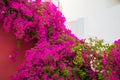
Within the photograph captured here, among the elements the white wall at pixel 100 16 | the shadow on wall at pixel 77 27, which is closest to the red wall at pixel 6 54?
the shadow on wall at pixel 77 27

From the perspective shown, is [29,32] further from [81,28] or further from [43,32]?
[81,28]

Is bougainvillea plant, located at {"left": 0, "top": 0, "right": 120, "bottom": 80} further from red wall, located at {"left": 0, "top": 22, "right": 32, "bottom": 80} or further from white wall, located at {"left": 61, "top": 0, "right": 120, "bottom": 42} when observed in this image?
white wall, located at {"left": 61, "top": 0, "right": 120, "bottom": 42}

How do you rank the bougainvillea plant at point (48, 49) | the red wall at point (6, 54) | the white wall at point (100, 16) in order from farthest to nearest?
the white wall at point (100, 16), the red wall at point (6, 54), the bougainvillea plant at point (48, 49)

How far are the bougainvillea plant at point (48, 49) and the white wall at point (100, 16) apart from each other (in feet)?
12.8

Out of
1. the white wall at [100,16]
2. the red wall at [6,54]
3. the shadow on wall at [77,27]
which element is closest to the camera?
the red wall at [6,54]

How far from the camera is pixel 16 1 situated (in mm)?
4758

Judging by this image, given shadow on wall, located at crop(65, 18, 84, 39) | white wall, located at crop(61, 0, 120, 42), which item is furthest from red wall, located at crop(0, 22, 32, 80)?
white wall, located at crop(61, 0, 120, 42)

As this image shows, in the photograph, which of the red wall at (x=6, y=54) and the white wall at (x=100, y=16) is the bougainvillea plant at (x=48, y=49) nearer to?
the red wall at (x=6, y=54)

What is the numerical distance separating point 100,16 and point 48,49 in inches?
190

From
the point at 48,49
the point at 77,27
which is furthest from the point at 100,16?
the point at 48,49

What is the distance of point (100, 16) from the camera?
9055 millimetres

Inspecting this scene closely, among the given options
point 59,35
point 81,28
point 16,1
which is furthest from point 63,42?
point 81,28

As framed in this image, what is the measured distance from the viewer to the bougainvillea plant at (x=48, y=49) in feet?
14.0

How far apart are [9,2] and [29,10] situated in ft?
1.12
